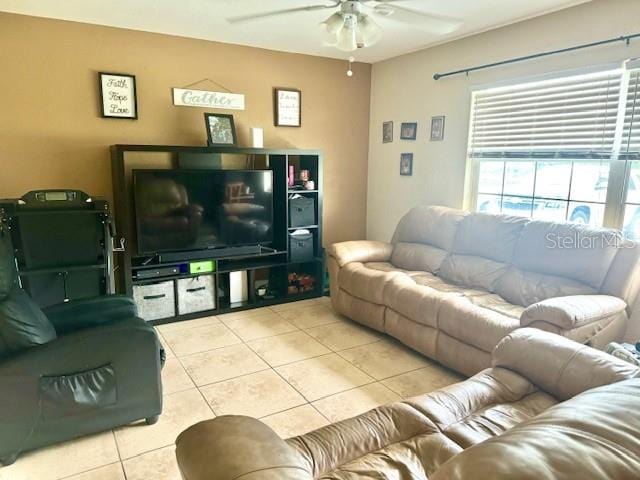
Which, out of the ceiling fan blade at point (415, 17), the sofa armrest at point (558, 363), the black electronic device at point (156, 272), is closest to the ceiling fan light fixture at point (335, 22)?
the ceiling fan blade at point (415, 17)

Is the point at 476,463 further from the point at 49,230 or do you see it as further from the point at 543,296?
the point at 49,230

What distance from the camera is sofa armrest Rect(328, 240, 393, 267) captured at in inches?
156

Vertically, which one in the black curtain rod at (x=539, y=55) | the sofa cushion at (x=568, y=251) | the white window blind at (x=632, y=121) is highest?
the black curtain rod at (x=539, y=55)

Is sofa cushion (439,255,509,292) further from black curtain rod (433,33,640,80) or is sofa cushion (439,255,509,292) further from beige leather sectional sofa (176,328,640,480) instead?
black curtain rod (433,33,640,80)

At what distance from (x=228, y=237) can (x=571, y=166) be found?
2898 mm

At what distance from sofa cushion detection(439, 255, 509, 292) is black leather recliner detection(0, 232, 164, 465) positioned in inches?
91.1

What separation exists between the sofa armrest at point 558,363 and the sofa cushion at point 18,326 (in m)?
2.17

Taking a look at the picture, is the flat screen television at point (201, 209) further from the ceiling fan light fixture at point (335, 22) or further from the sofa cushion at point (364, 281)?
the ceiling fan light fixture at point (335, 22)

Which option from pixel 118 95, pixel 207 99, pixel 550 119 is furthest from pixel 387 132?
pixel 118 95

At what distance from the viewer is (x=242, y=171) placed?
4051 millimetres

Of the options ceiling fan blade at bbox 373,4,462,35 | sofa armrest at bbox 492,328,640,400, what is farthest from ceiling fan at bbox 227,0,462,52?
sofa armrest at bbox 492,328,640,400

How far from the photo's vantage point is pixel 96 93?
12.0 ft

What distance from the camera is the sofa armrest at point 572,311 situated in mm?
2365

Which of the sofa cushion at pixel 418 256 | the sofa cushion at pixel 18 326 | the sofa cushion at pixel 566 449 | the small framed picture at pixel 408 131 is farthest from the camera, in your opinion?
the small framed picture at pixel 408 131
